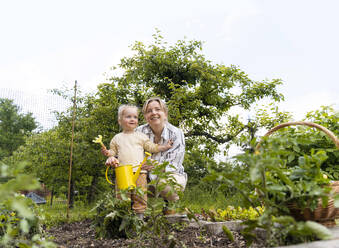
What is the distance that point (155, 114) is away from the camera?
302 cm

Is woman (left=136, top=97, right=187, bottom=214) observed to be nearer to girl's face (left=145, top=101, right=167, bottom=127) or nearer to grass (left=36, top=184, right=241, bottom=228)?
girl's face (left=145, top=101, right=167, bottom=127)

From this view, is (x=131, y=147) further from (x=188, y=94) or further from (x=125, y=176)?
(x=188, y=94)

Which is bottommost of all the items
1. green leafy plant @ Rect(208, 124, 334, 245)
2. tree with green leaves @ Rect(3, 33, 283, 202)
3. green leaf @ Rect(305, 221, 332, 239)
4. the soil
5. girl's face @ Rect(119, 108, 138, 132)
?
the soil

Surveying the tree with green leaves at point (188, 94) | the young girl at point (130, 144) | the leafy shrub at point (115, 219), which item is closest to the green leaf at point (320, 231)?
the leafy shrub at point (115, 219)

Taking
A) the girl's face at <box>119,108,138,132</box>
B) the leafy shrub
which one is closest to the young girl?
the girl's face at <box>119,108,138,132</box>

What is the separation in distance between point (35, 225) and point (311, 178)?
1.83 meters

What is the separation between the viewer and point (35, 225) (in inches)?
79.4

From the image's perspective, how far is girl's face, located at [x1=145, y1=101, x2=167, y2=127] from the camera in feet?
9.91

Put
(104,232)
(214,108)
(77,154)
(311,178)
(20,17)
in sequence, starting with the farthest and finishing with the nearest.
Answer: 1. (214,108)
2. (77,154)
3. (20,17)
4. (104,232)
5. (311,178)

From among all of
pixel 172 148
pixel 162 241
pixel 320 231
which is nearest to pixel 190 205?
pixel 172 148

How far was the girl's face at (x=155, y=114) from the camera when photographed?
302cm

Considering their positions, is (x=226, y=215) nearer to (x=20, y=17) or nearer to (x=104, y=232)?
(x=104, y=232)

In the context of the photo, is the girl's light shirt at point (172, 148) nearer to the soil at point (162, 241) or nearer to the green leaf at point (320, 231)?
the soil at point (162, 241)

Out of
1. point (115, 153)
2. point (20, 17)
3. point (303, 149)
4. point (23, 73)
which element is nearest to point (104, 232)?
point (115, 153)
